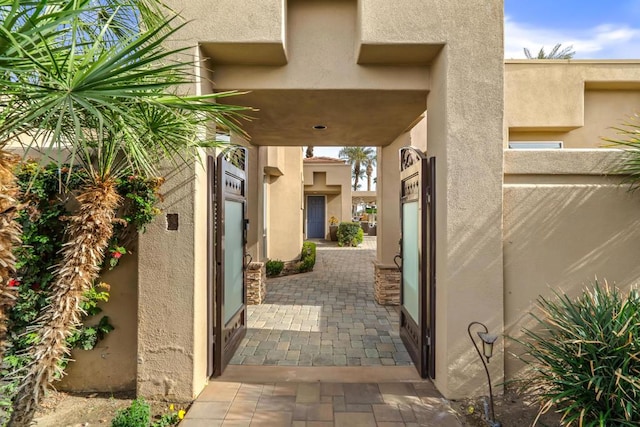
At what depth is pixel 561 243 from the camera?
3926 millimetres

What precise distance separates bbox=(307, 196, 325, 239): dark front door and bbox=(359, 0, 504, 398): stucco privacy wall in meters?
19.4

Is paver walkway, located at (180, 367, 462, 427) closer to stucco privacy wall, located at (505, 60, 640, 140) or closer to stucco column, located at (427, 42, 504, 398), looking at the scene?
stucco column, located at (427, 42, 504, 398)

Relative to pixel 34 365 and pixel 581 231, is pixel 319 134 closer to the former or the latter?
pixel 581 231

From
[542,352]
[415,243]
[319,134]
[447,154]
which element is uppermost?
[319,134]

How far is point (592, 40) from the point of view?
29.5ft

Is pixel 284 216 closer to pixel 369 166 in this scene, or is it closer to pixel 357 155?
pixel 357 155

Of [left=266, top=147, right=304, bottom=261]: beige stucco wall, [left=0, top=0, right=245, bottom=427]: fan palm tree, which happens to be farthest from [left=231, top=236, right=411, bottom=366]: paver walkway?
[left=0, top=0, right=245, bottom=427]: fan palm tree

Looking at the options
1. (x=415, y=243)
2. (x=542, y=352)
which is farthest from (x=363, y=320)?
(x=542, y=352)

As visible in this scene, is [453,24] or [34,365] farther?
[453,24]

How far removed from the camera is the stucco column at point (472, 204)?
3852 mm

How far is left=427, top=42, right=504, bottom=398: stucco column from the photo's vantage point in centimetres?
385

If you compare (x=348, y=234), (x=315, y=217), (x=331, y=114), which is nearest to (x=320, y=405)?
(x=331, y=114)

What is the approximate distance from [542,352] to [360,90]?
3725 millimetres

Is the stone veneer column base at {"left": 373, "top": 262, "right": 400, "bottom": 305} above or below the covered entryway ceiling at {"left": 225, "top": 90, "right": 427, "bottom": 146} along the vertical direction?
below
